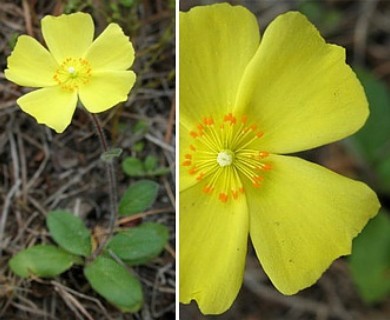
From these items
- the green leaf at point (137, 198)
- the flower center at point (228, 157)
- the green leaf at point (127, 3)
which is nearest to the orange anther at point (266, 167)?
the flower center at point (228, 157)

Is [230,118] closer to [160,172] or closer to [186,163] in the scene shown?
[186,163]

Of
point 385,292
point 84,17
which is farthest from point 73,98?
point 385,292

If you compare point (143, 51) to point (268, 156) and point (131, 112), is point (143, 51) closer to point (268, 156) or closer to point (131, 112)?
point (131, 112)

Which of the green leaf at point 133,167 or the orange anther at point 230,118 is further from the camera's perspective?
the green leaf at point 133,167

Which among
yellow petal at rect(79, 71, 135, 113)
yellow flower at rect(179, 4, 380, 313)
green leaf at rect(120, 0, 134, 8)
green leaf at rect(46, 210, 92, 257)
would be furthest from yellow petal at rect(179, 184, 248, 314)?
green leaf at rect(120, 0, 134, 8)

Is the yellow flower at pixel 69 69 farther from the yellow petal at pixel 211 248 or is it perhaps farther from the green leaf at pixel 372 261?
the green leaf at pixel 372 261

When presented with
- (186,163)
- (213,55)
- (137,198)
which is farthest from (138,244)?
(213,55)

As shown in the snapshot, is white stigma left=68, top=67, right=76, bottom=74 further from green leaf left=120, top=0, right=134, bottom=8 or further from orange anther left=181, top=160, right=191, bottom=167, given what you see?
green leaf left=120, top=0, right=134, bottom=8

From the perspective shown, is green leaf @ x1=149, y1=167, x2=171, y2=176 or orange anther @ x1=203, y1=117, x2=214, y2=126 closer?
orange anther @ x1=203, y1=117, x2=214, y2=126

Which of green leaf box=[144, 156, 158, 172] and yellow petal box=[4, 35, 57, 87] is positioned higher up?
yellow petal box=[4, 35, 57, 87]
